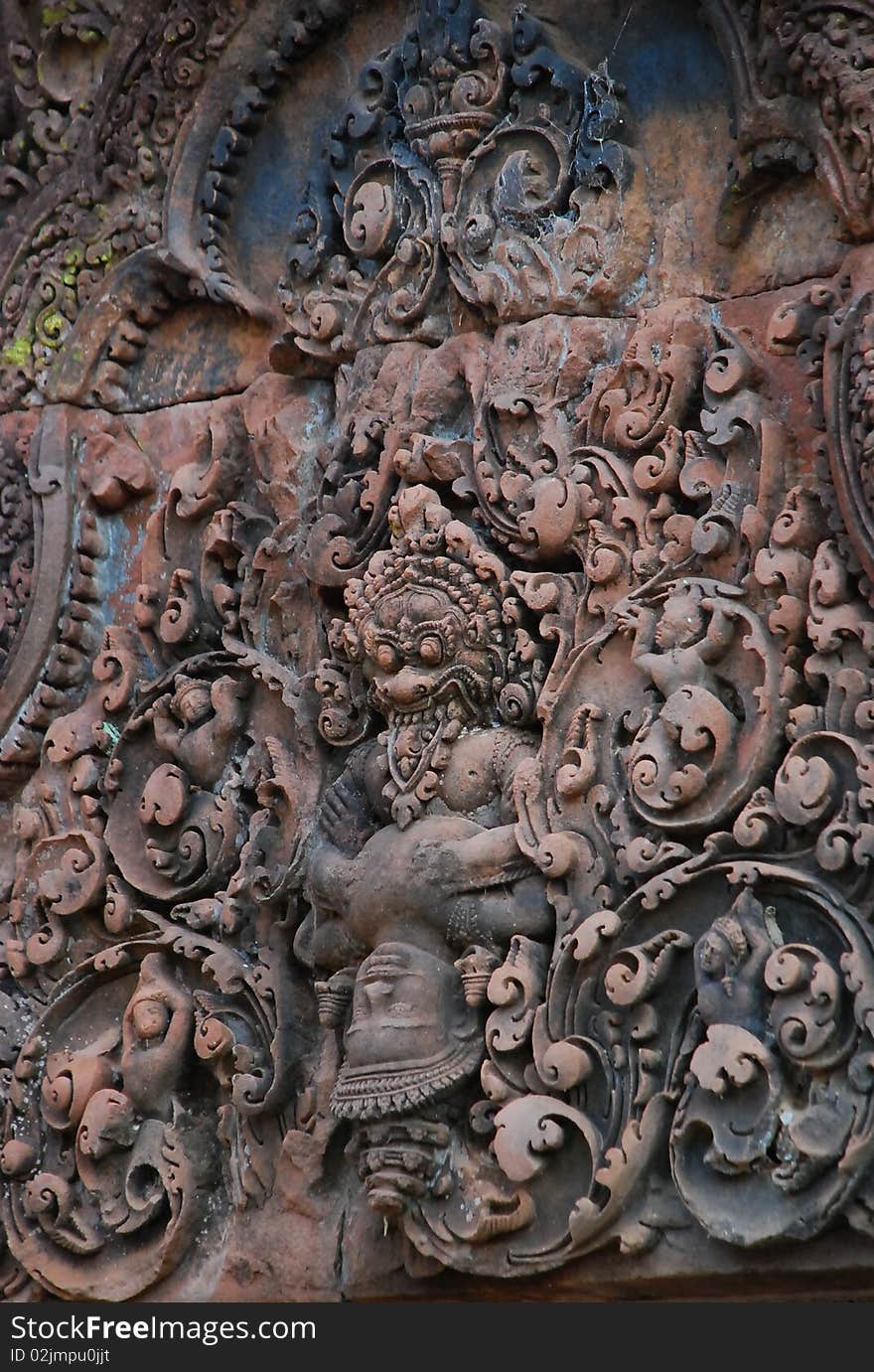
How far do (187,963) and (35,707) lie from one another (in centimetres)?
69

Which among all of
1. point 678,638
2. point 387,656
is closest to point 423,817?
point 387,656

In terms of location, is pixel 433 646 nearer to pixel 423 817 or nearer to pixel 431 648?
pixel 431 648

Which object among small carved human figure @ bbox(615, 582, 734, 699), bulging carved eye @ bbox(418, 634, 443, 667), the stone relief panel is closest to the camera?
the stone relief panel

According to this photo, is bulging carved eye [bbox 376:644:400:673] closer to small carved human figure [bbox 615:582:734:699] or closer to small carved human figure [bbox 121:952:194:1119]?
small carved human figure [bbox 615:582:734:699]

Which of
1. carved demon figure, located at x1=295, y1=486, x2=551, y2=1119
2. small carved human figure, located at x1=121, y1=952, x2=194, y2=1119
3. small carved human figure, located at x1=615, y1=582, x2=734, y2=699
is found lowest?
small carved human figure, located at x1=121, y1=952, x2=194, y2=1119

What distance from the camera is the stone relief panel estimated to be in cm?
367

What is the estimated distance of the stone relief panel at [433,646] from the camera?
12.0 feet


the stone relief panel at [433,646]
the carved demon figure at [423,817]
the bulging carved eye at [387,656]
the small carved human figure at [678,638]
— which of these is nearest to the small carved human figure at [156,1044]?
the stone relief panel at [433,646]

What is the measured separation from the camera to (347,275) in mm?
4555

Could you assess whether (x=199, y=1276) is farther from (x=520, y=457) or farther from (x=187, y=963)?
(x=520, y=457)

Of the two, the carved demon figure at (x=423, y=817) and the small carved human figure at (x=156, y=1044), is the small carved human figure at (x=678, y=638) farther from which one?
the small carved human figure at (x=156, y=1044)

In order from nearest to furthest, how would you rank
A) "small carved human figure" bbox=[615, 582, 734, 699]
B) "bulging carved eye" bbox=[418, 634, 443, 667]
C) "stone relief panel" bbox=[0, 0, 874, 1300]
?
"stone relief panel" bbox=[0, 0, 874, 1300]
"small carved human figure" bbox=[615, 582, 734, 699]
"bulging carved eye" bbox=[418, 634, 443, 667]

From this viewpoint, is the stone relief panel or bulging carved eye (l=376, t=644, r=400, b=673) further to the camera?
bulging carved eye (l=376, t=644, r=400, b=673)

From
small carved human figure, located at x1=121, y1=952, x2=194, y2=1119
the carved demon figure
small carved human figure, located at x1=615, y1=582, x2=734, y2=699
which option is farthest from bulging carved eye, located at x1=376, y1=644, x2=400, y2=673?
small carved human figure, located at x1=121, y1=952, x2=194, y2=1119
